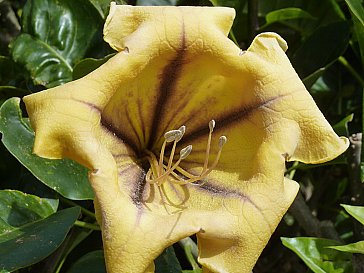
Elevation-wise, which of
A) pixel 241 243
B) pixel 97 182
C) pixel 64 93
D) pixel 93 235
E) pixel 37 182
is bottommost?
pixel 93 235

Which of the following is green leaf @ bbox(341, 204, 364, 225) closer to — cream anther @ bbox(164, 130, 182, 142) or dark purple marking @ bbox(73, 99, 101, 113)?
cream anther @ bbox(164, 130, 182, 142)

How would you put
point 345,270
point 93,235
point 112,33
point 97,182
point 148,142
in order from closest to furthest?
point 97,182 → point 112,33 → point 148,142 → point 345,270 → point 93,235

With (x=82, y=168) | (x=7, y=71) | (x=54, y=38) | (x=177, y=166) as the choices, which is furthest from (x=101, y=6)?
(x=177, y=166)

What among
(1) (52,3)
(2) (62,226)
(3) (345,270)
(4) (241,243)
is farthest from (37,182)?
(3) (345,270)

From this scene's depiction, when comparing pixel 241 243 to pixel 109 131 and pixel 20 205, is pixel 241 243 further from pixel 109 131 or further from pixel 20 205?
pixel 20 205

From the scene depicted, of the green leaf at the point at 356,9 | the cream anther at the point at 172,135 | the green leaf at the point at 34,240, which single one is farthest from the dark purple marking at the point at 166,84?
the green leaf at the point at 356,9

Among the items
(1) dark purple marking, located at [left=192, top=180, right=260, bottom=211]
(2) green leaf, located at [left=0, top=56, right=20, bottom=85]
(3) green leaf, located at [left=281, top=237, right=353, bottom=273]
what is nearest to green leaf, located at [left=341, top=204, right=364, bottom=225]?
(3) green leaf, located at [left=281, top=237, right=353, bottom=273]
